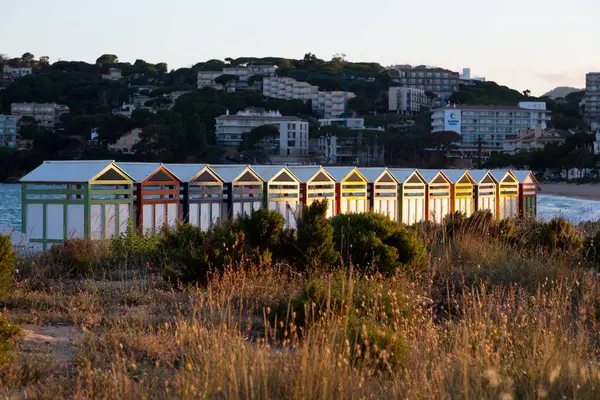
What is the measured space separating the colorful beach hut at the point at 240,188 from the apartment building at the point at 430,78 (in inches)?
5609

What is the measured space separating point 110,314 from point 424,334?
7.17 ft

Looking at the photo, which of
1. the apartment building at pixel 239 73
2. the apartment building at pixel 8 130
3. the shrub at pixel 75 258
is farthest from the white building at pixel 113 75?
the shrub at pixel 75 258

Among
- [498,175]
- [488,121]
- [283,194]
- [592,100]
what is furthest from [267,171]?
[592,100]

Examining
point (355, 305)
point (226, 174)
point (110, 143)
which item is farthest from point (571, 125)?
point (355, 305)

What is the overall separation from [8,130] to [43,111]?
5261 mm

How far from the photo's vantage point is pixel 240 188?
14859 mm

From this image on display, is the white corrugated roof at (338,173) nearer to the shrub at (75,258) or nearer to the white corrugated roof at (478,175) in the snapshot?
the white corrugated roof at (478,175)

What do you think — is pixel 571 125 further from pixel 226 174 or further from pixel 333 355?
pixel 333 355

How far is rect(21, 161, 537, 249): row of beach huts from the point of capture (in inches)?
486

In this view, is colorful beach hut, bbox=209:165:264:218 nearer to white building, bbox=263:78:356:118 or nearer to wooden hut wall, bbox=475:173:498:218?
wooden hut wall, bbox=475:173:498:218

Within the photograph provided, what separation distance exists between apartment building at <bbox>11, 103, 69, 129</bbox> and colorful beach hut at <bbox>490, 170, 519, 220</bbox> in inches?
3611

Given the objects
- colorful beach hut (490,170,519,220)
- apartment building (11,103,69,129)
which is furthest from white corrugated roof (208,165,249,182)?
apartment building (11,103,69,129)

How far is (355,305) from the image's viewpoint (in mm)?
6398

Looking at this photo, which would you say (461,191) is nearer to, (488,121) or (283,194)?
(283,194)
